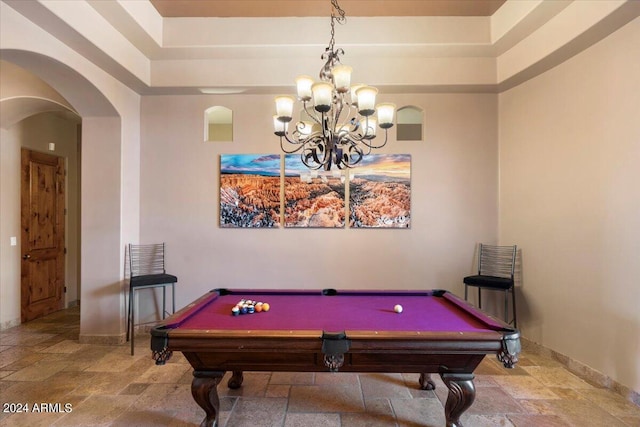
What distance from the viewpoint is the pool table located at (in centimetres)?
192

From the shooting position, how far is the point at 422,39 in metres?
3.72

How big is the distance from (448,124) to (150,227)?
4.30 m

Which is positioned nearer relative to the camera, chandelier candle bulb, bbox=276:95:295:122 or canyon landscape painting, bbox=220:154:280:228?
chandelier candle bulb, bbox=276:95:295:122

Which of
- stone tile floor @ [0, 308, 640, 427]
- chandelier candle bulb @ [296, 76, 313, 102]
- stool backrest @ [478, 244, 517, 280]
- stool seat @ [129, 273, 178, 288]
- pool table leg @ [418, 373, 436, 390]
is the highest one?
chandelier candle bulb @ [296, 76, 313, 102]

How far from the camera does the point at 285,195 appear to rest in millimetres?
4316

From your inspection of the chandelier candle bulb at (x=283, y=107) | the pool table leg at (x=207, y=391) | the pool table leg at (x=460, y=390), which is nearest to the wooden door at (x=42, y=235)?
the pool table leg at (x=207, y=391)

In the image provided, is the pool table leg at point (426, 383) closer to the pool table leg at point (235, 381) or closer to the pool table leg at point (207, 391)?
the pool table leg at point (235, 381)

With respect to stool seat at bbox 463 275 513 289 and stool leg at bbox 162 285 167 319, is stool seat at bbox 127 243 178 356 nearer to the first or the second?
stool leg at bbox 162 285 167 319

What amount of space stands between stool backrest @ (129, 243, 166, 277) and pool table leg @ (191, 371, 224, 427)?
8.22 ft

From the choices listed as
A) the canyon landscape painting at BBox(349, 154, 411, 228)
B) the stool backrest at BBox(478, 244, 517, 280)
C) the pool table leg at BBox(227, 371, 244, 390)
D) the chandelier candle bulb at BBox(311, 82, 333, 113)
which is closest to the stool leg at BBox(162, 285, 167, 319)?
the pool table leg at BBox(227, 371, 244, 390)

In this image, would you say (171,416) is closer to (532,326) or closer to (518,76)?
(532,326)

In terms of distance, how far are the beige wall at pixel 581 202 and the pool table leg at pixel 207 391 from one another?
11.6 ft

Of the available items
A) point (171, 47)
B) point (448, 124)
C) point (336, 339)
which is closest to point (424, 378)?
point (336, 339)

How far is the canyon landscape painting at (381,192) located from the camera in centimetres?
425
